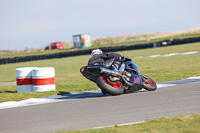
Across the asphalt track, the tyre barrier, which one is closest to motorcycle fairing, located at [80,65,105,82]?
the asphalt track

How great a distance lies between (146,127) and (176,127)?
44cm

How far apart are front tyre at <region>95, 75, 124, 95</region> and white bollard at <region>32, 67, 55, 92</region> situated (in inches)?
102

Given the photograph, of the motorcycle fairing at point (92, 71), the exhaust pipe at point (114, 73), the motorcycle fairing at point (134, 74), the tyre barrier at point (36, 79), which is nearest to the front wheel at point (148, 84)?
the motorcycle fairing at point (134, 74)

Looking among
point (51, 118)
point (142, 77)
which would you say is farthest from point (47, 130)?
point (142, 77)

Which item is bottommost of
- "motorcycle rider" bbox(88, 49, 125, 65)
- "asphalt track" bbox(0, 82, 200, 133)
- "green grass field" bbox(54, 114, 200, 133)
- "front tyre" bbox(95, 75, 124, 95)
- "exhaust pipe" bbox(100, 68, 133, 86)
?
"asphalt track" bbox(0, 82, 200, 133)

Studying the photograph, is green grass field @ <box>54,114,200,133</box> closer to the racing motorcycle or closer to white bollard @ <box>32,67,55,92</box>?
the racing motorcycle

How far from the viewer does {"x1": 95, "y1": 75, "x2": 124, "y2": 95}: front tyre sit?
346 inches

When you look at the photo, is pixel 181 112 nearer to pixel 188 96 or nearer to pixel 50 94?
pixel 188 96

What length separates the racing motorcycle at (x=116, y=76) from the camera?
8.91m

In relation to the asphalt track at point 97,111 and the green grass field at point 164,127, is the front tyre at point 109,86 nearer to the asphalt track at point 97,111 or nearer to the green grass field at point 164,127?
the asphalt track at point 97,111

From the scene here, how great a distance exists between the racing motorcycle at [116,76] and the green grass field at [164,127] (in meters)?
3.38

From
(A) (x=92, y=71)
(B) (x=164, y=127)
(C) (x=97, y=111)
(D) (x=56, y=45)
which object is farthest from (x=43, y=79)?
(D) (x=56, y=45)

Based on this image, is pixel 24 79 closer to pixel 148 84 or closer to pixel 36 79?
pixel 36 79

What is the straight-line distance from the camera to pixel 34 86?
11312 mm
